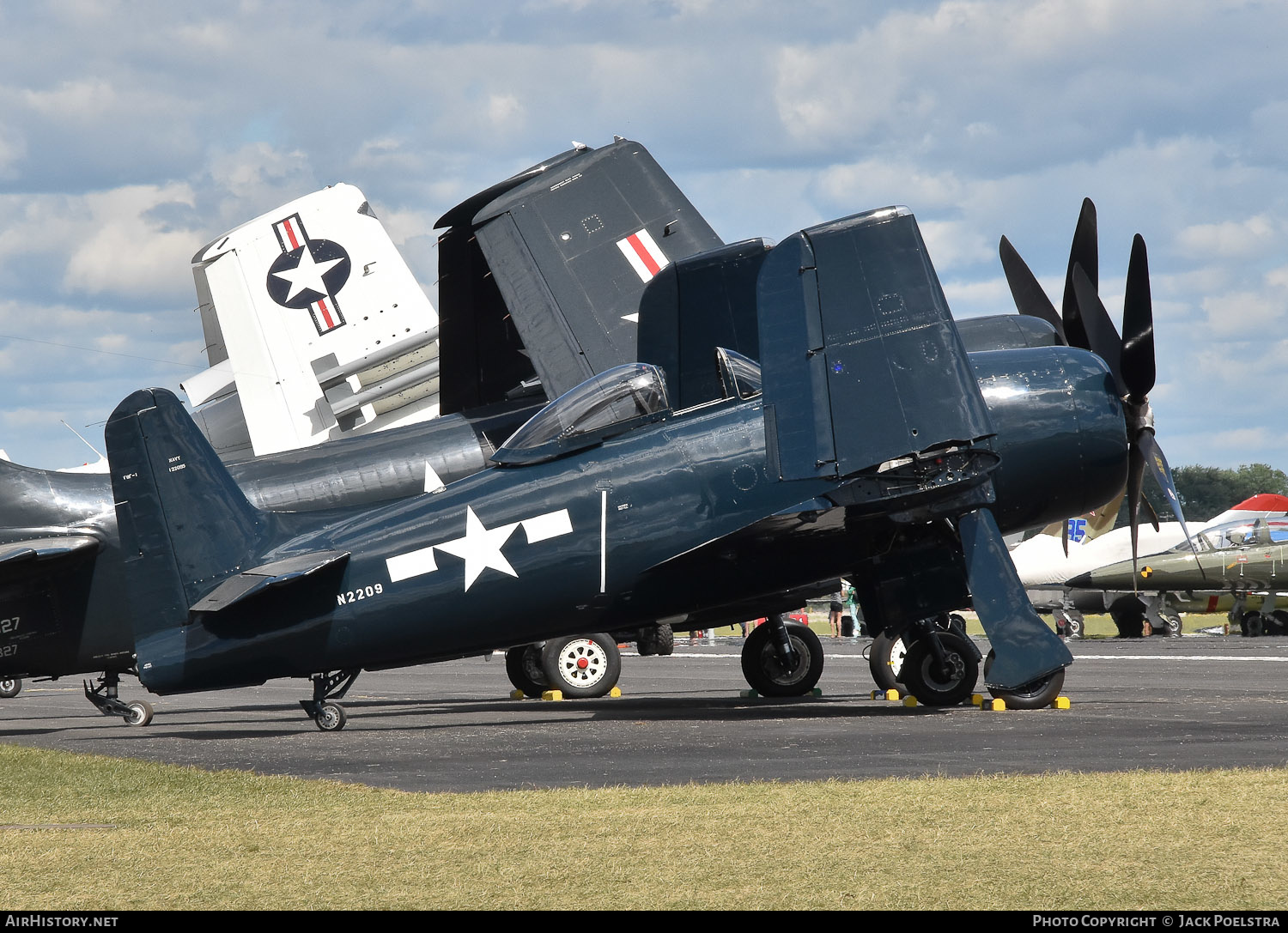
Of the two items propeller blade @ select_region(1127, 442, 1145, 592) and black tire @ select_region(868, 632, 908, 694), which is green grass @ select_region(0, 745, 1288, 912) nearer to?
propeller blade @ select_region(1127, 442, 1145, 592)

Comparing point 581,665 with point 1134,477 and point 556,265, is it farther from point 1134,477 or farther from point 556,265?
point 1134,477

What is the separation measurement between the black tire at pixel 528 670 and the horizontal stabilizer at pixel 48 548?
6.24 m

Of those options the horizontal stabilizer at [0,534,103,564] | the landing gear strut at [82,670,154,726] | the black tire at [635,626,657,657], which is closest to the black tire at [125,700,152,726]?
the landing gear strut at [82,670,154,726]

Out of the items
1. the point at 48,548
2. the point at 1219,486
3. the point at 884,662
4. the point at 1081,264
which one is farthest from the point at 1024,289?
the point at 1219,486

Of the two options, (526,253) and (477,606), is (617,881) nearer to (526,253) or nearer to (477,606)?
(477,606)

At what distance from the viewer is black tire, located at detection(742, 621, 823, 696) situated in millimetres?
17594

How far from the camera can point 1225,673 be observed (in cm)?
2105

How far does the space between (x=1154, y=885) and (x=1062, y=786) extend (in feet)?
9.09

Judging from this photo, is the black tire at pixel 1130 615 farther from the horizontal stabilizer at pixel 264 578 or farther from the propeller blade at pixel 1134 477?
the horizontal stabilizer at pixel 264 578

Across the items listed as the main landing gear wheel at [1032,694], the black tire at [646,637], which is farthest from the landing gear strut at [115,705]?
the main landing gear wheel at [1032,694]

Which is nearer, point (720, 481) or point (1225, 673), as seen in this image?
point (720, 481)

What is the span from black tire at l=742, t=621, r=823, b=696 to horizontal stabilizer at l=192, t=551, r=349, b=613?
255 inches

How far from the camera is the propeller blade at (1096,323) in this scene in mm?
14930
